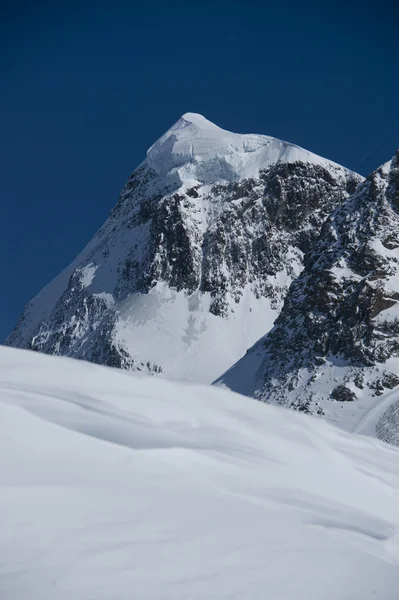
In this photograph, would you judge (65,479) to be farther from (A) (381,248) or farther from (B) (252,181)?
(B) (252,181)

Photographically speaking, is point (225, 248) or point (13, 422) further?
point (225, 248)

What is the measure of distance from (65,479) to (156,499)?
0.70 m

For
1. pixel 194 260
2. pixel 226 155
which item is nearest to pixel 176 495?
pixel 194 260

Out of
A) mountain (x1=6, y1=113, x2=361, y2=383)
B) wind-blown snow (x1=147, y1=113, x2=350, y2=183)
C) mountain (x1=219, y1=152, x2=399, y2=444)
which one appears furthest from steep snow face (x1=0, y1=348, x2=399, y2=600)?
wind-blown snow (x1=147, y1=113, x2=350, y2=183)

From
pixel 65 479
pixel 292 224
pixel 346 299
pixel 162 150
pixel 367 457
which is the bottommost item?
pixel 65 479

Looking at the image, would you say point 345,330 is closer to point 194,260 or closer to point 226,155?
point 194,260

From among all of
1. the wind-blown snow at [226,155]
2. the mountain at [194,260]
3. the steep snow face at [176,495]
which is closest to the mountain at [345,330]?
the mountain at [194,260]

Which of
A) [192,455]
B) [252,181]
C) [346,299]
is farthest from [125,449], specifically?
[252,181]

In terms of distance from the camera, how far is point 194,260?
99688 millimetres

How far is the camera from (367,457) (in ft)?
27.7

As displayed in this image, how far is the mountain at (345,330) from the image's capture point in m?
58.5

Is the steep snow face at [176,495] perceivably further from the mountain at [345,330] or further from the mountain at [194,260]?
the mountain at [194,260]

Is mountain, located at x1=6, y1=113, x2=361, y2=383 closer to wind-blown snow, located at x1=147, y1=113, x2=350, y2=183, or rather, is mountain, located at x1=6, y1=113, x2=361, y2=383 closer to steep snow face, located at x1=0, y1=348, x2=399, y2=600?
wind-blown snow, located at x1=147, y1=113, x2=350, y2=183

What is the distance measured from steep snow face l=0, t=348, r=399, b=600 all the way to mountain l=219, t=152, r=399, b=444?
148 feet
